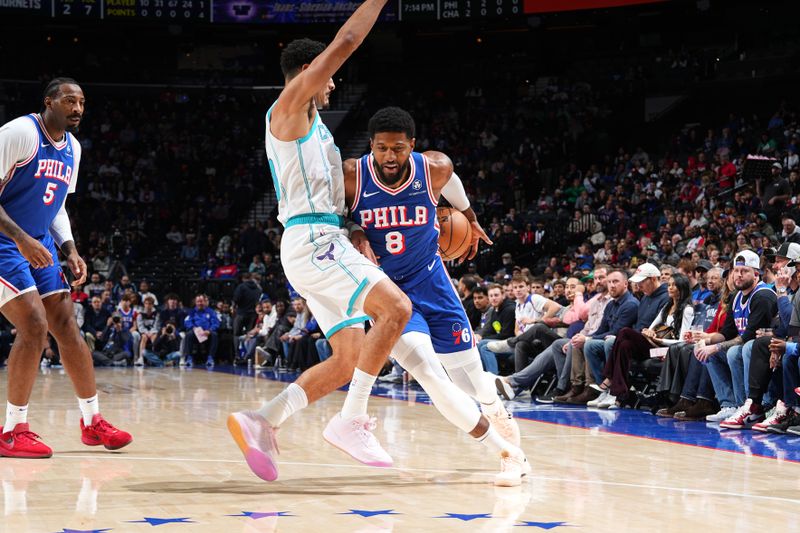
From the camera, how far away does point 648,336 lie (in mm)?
8375

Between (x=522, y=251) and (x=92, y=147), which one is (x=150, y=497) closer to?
(x=522, y=251)

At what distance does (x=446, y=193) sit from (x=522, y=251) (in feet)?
41.0

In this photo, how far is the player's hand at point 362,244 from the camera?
14.7 ft

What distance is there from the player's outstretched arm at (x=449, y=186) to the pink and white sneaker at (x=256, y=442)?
1.40 meters

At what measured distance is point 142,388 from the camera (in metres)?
10.3

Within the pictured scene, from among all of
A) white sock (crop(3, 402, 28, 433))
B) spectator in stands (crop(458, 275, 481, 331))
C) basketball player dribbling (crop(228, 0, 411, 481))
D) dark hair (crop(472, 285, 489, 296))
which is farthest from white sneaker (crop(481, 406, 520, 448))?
spectator in stands (crop(458, 275, 481, 331))

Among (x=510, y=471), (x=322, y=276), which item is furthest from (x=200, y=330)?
(x=510, y=471)

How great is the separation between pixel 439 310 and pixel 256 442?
1.25 m

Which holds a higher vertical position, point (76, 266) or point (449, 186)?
point (449, 186)

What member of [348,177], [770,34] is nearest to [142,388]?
[348,177]

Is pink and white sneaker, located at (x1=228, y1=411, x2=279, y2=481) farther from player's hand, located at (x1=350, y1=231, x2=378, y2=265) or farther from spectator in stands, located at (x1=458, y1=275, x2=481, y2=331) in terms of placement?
spectator in stands, located at (x1=458, y1=275, x2=481, y2=331)

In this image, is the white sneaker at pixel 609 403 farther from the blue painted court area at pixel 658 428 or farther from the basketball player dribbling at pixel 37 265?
the basketball player dribbling at pixel 37 265

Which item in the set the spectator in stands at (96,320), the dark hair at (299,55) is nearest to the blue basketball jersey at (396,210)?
the dark hair at (299,55)

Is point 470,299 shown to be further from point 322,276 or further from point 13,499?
point 13,499
